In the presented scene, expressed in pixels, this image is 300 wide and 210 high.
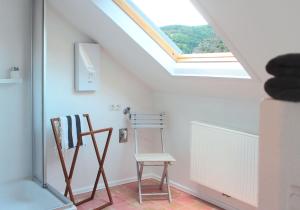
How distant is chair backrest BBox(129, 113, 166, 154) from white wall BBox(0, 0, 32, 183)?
1.13 m

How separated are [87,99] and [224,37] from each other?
178cm

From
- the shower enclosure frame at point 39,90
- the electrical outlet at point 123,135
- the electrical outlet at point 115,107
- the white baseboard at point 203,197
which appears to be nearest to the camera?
the shower enclosure frame at point 39,90

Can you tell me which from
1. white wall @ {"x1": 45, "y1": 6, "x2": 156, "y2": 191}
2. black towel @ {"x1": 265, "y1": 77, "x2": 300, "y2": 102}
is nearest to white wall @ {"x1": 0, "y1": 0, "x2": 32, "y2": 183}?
white wall @ {"x1": 45, "y1": 6, "x2": 156, "y2": 191}

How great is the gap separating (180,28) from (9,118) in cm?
176

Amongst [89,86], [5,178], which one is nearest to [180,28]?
[89,86]

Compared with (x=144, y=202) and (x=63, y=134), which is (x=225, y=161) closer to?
(x=144, y=202)

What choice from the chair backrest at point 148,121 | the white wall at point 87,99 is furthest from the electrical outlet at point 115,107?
the chair backrest at point 148,121

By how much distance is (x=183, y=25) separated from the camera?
3.09 meters

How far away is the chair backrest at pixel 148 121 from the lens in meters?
3.88

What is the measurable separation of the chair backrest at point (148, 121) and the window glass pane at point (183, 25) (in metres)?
0.92

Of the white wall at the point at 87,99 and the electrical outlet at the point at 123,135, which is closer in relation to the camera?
the white wall at the point at 87,99

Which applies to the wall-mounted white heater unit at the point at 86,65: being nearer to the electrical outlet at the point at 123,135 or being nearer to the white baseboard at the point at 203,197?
the electrical outlet at the point at 123,135

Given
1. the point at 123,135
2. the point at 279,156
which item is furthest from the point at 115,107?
the point at 279,156

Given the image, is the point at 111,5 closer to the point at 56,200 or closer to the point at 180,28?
the point at 180,28
